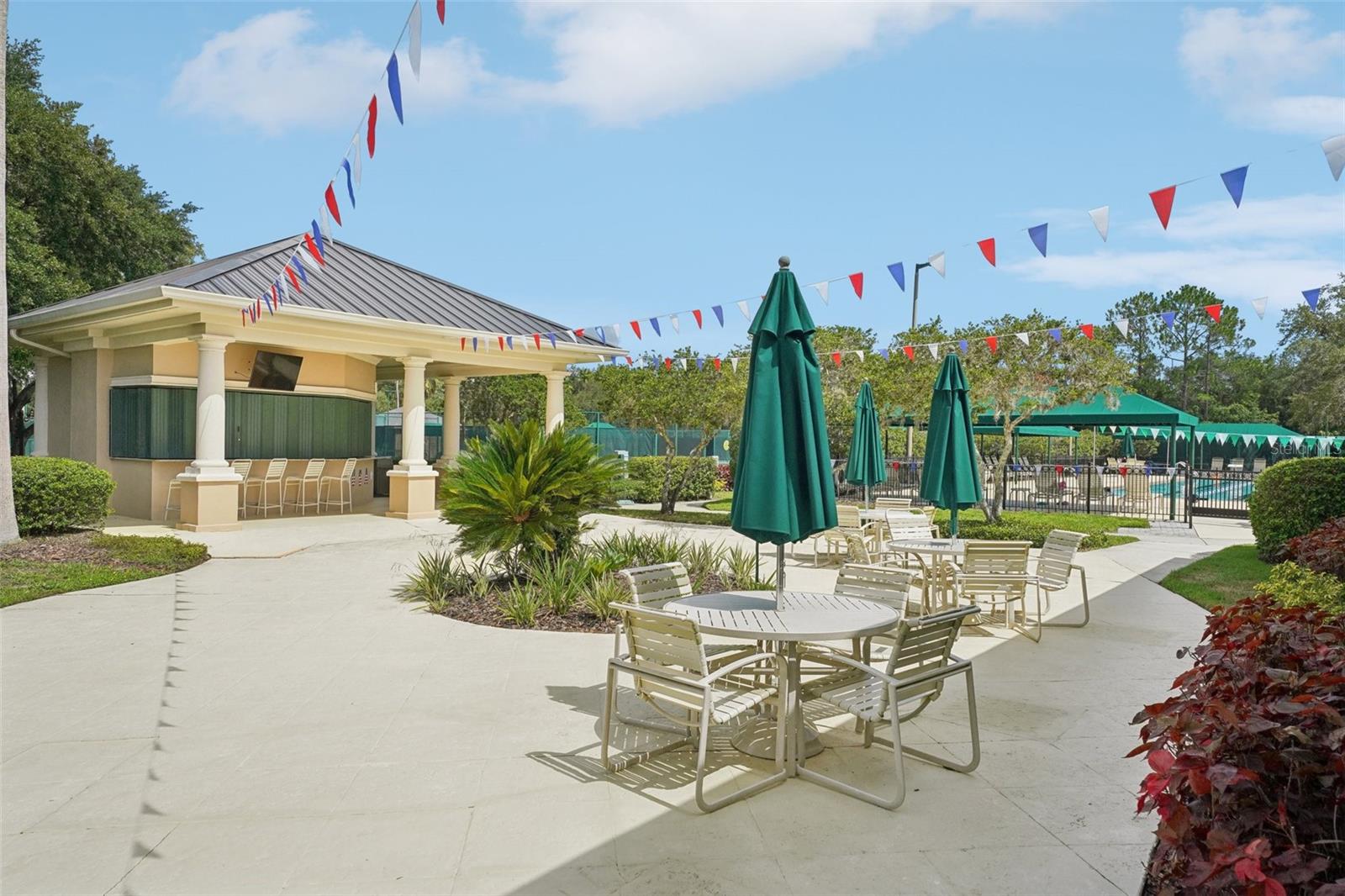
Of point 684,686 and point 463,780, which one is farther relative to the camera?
point 463,780

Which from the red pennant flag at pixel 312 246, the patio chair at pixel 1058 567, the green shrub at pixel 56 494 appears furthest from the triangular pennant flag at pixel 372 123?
the green shrub at pixel 56 494

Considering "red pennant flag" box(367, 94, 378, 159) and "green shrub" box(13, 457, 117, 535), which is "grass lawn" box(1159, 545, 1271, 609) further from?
"green shrub" box(13, 457, 117, 535)

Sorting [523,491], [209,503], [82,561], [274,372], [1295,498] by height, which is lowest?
[82,561]

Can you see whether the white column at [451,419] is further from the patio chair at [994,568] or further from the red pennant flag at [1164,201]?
the red pennant flag at [1164,201]

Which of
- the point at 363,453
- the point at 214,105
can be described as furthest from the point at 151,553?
the point at 363,453

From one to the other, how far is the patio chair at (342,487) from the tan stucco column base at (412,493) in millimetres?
1220

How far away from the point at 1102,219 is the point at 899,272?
Result: 2.23m

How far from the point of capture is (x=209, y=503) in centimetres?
1205

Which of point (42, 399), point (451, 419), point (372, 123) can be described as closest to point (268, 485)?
point (451, 419)

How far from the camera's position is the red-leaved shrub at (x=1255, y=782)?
1849 millimetres

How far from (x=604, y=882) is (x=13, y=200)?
816 inches

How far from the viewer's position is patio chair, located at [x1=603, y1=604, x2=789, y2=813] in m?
3.67

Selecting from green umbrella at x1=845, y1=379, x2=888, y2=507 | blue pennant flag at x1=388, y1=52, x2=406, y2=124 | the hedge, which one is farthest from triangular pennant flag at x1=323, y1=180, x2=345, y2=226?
the hedge

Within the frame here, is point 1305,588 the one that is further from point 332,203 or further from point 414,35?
point 332,203
